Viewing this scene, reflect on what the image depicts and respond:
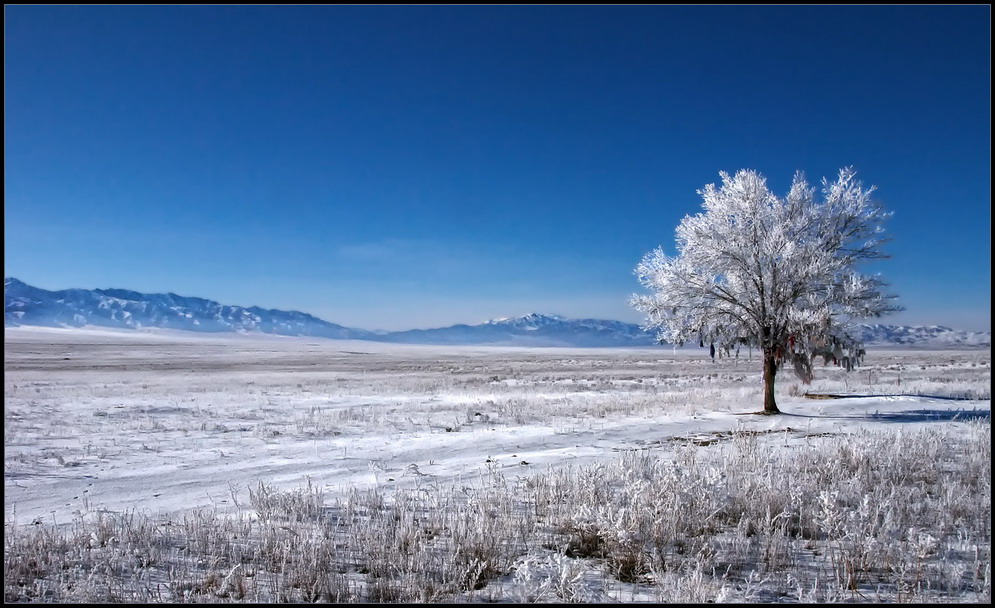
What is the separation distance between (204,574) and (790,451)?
9351 millimetres

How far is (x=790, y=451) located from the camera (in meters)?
10.3

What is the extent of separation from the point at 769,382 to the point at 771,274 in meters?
3.31

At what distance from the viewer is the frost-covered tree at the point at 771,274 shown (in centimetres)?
1706

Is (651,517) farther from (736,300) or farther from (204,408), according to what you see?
(204,408)

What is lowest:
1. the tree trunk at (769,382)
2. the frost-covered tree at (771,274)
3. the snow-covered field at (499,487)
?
the snow-covered field at (499,487)

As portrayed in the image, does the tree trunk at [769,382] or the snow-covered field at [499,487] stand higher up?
the tree trunk at [769,382]

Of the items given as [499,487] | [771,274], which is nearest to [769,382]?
[771,274]

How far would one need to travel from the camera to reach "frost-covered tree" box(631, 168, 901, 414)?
56.0 ft

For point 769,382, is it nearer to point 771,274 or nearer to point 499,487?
point 771,274

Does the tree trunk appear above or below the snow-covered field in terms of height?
above

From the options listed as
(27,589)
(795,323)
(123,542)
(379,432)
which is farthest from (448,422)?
(27,589)

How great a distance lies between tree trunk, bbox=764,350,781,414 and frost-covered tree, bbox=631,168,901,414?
3 cm

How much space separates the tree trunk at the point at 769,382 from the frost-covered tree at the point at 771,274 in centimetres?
3

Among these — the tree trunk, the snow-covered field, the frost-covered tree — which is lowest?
the snow-covered field
